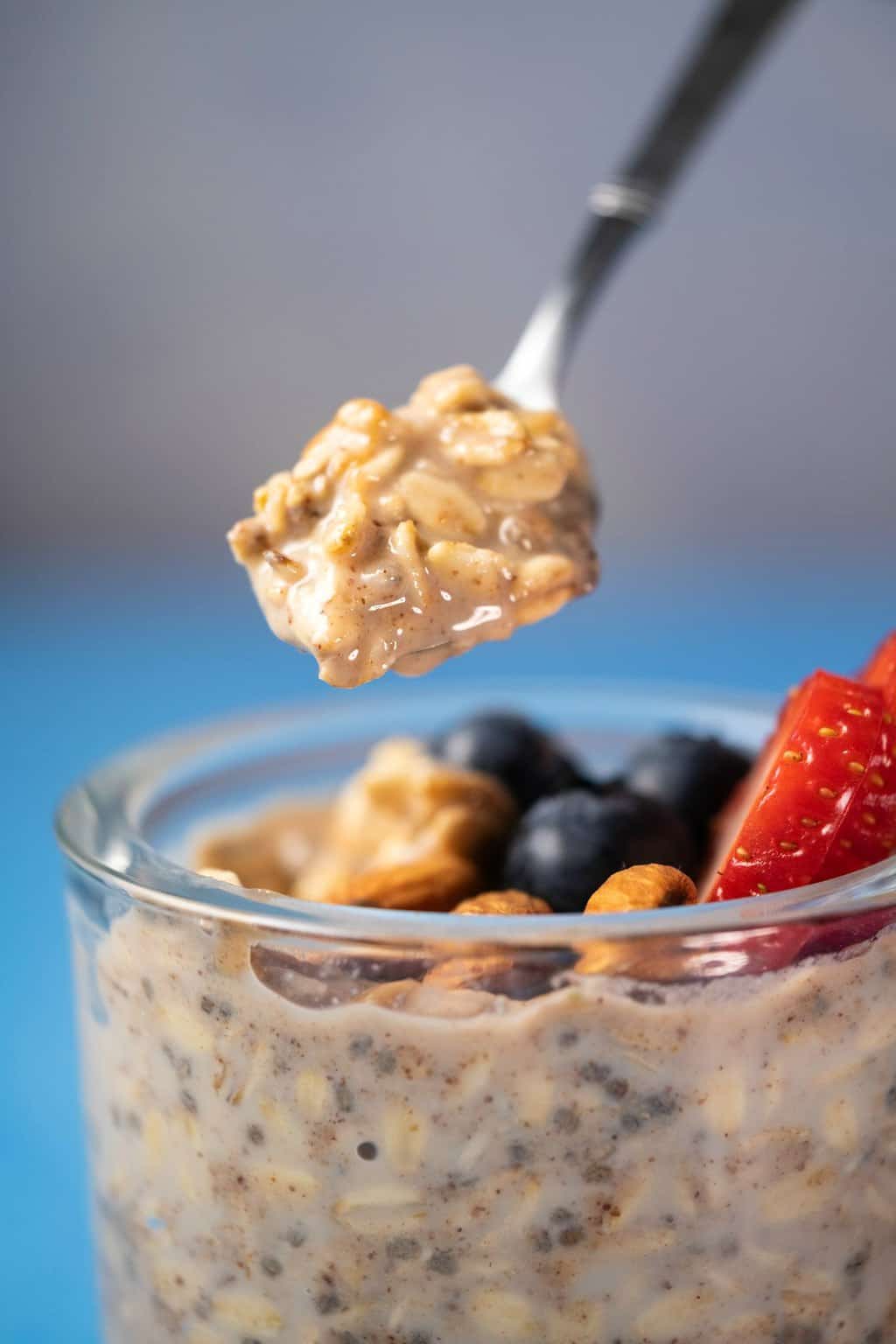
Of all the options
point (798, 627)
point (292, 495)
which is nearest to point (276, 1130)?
point (292, 495)

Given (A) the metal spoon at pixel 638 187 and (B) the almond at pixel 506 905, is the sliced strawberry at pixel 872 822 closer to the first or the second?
(B) the almond at pixel 506 905

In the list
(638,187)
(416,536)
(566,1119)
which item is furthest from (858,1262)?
(638,187)

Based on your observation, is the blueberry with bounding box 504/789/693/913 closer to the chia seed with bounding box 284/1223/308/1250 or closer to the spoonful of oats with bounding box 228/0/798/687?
the spoonful of oats with bounding box 228/0/798/687

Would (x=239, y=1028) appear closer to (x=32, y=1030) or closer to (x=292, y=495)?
(x=292, y=495)

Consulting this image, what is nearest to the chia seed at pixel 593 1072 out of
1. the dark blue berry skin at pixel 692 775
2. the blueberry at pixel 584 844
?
the blueberry at pixel 584 844

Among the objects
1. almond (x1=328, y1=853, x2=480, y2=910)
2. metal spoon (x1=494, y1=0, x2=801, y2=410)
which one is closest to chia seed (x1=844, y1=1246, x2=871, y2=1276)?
almond (x1=328, y1=853, x2=480, y2=910)

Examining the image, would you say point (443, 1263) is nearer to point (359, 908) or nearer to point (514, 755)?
point (359, 908)
